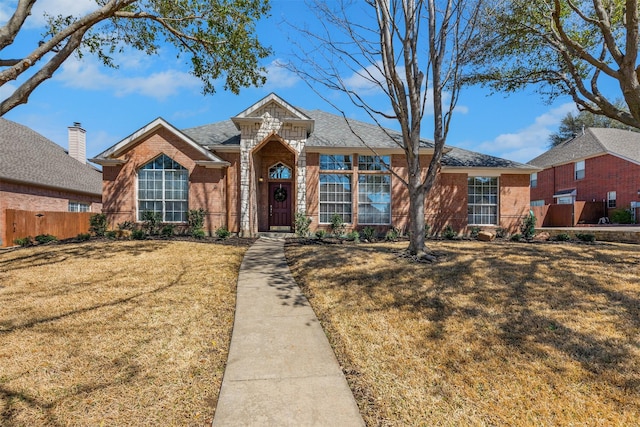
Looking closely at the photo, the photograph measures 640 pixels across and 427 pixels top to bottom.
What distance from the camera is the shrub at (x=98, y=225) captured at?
44.6ft

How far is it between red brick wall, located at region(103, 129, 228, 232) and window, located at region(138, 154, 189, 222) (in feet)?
0.98

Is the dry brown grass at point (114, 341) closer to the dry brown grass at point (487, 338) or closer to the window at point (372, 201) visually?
the dry brown grass at point (487, 338)

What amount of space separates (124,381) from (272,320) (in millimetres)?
2230

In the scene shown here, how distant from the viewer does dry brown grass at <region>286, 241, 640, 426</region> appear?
3111 mm

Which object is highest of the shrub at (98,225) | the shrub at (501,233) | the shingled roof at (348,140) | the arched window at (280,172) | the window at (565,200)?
the shingled roof at (348,140)

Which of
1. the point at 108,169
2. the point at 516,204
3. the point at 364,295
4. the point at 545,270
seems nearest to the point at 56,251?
the point at 108,169

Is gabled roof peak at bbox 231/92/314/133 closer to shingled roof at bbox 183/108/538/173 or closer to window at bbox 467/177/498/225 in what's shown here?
shingled roof at bbox 183/108/538/173

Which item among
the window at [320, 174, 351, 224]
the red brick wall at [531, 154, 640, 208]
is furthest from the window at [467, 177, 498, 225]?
the red brick wall at [531, 154, 640, 208]

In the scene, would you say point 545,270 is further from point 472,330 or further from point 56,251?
point 56,251

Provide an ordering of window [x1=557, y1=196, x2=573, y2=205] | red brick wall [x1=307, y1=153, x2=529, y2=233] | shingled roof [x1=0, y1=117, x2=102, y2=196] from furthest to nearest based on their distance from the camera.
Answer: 1. window [x1=557, y1=196, x2=573, y2=205]
2. shingled roof [x1=0, y1=117, x2=102, y2=196]
3. red brick wall [x1=307, y1=153, x2=529, y2=233]

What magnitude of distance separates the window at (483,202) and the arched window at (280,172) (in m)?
9.57

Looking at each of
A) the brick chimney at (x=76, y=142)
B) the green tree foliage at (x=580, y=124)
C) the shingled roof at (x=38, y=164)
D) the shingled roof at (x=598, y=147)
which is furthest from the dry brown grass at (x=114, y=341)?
the green tree foliage at (x=580, y=124)

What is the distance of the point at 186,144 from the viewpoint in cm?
1412

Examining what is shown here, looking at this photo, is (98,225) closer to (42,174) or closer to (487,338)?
(42,174)
